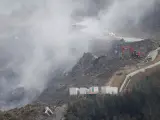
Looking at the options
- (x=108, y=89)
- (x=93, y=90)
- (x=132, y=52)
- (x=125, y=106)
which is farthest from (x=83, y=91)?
(x=132, y=52)

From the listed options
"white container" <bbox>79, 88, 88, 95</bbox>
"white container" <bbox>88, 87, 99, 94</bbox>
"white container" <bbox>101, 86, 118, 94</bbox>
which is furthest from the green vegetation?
"white container" <bbox>79, 88, 88, 95</bbox>

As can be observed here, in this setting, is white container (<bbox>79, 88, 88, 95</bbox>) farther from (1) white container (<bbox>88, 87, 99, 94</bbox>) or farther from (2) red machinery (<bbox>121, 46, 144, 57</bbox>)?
(2) red machinery (<bbox>121, 46, 144, 57</bbox>)

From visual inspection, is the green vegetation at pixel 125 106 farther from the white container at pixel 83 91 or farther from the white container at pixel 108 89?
the white container at pixel 83 91

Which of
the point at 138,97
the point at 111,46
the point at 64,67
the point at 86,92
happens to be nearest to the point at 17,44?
the point at 64,67

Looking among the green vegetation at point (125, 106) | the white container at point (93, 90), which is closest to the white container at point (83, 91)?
the white container at point (93, 90)

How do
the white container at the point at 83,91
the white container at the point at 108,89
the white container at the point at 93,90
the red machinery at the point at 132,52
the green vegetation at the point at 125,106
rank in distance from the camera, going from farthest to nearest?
the red machinery at the point at 132,52, the white container at the point at 83,91, the white container at the point at 93,90, the white container at the point at 108,89, the green vegetation at the point at 125,106

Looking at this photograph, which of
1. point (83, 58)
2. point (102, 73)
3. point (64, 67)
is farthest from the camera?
point (64, 67)

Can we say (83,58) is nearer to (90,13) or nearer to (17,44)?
(17,44)

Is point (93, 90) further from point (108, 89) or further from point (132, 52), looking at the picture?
point (132, 52)

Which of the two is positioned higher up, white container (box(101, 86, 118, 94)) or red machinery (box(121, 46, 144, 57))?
red machinery (box(121, 46, 144, 57))
